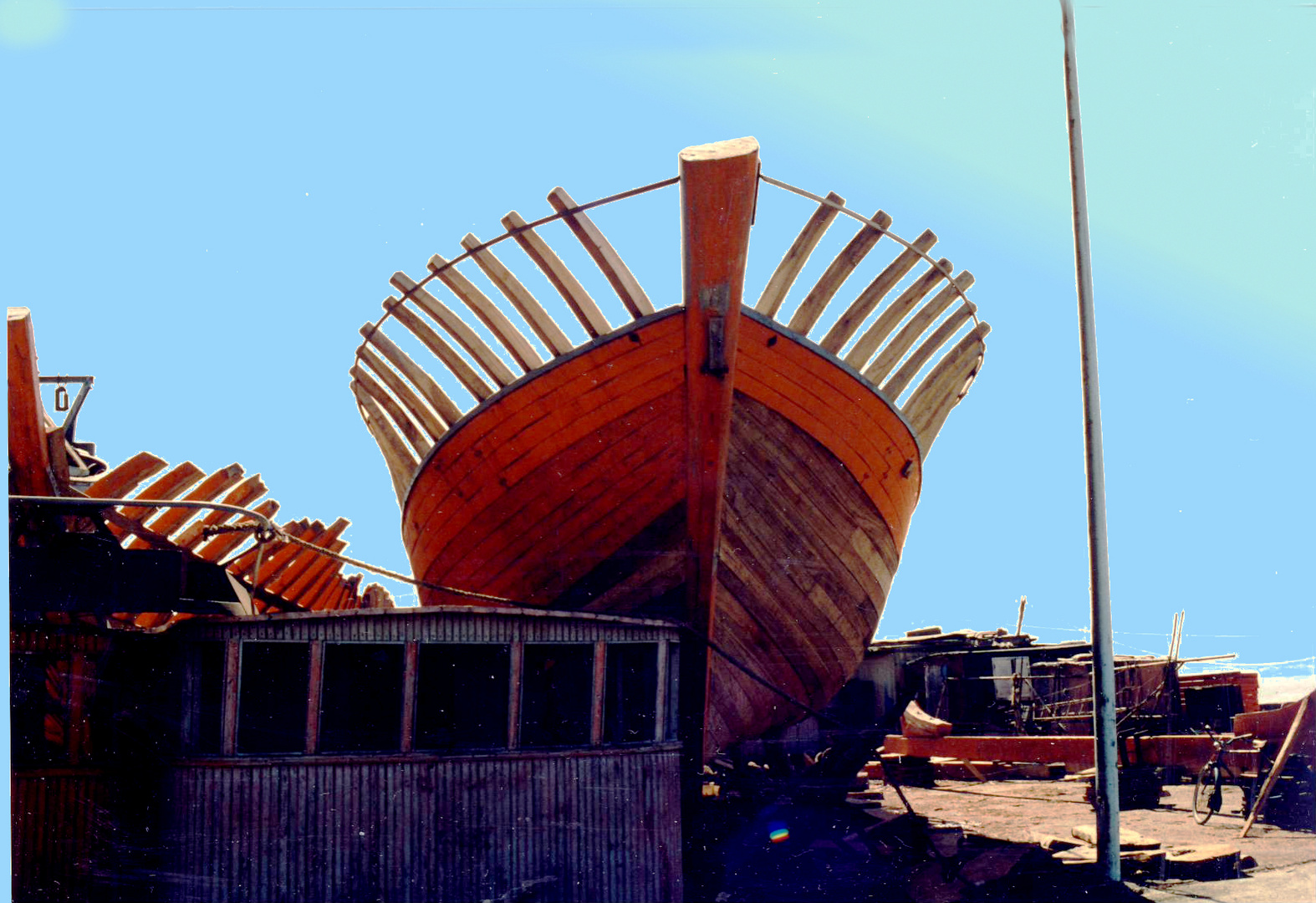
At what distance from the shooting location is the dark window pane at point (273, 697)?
6.34 metres

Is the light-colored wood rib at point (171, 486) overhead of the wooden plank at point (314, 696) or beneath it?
overhead

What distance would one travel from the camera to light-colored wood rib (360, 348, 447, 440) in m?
8.80

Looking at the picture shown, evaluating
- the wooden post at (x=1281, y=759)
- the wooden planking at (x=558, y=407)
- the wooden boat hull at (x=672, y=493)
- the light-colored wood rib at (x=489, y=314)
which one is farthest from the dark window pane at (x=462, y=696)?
the wooden post at (x=1281, y=759)

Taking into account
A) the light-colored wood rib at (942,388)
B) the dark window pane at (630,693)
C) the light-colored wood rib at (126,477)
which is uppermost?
the light-colored wood rib at (942,388)

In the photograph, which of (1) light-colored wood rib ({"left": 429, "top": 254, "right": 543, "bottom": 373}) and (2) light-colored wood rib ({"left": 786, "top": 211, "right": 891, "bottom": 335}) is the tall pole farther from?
(1) light-colored wood rib ({"left": 429, "top": 254, "right": 543, "bottom": 373})

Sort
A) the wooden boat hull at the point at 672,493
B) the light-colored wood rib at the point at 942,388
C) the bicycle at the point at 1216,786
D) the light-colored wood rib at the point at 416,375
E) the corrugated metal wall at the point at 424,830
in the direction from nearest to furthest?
1. the corrugated metal wall at the point at 424,830
2. the wooden boat hull at the point at 672,493
3. the light-colored wood rib at the point at 416,375
4. the light-colored wood rib at the point at 942,388
5. the bicycle at the point at 1216,786

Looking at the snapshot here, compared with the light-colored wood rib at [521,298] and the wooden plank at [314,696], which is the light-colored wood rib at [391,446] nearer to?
the light-colored wood rib at [521,298]

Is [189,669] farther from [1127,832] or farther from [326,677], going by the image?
[1127,832]

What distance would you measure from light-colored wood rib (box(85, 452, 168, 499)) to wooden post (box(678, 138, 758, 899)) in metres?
4.11

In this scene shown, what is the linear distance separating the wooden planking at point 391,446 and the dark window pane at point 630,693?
3202 millimetres

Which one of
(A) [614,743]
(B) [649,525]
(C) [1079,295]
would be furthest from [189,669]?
(C) [1079,295]

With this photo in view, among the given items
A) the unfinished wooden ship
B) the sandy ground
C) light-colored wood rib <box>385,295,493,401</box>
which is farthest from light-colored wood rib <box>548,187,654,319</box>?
the sandy ground

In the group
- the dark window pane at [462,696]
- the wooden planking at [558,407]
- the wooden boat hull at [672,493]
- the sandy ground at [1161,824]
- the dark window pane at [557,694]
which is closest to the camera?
the dark window pane at [462,696]

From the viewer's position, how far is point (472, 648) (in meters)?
6.79
